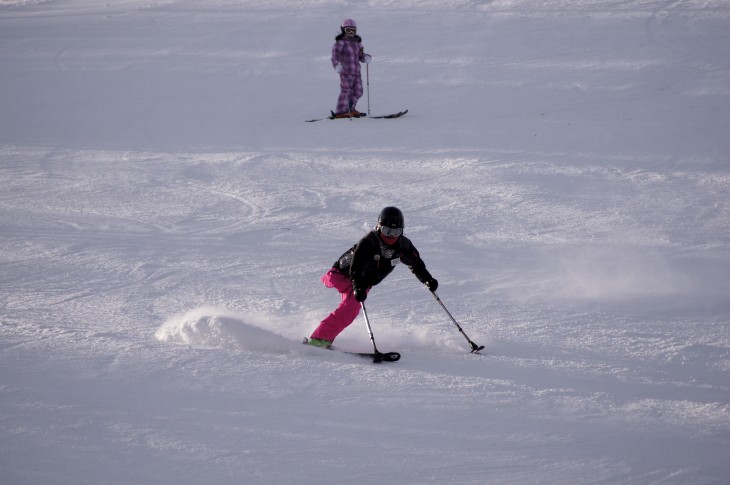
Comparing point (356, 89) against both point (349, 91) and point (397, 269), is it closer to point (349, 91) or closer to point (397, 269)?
point (349, 91)

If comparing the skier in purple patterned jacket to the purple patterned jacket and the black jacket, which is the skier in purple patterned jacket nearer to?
the purple patterned jacket

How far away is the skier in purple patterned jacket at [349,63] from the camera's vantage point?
38.1 ft

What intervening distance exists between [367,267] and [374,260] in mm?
72

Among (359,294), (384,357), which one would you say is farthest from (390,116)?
(384,357)

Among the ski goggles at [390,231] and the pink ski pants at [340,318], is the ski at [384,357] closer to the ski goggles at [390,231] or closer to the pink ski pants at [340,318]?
the pink ski pants at [340,318]

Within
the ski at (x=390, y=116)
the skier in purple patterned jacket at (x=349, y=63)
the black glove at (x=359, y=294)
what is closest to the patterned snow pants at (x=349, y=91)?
the skier in purple patterned jacket at (x=349, y=63)

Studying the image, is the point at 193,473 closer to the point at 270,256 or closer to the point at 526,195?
the point at 270,256

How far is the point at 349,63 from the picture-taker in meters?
11.6

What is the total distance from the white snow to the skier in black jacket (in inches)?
11.1

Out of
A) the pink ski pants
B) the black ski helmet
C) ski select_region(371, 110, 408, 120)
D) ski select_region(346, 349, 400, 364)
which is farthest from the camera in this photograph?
ski select_region(371, 110, 408, 120)

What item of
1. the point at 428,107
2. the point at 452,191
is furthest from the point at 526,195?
the point at 428,107

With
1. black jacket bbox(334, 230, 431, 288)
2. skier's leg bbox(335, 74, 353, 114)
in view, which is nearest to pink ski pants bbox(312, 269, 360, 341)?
black jacket bbox(334, 230, 431, 288)

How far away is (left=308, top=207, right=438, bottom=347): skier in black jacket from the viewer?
476cm

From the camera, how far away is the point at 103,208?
27.0ft
